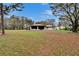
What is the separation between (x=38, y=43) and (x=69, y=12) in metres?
0.56

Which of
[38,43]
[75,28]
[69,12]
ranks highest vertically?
[69,12]

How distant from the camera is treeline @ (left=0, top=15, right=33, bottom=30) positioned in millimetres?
3826

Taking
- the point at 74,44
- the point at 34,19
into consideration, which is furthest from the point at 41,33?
the point at 74,44

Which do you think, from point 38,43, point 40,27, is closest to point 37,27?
point 40,27

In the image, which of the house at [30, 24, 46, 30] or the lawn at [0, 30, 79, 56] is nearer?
the lawn at [0, 30, 79, 56]

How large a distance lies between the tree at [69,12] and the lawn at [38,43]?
140 mm

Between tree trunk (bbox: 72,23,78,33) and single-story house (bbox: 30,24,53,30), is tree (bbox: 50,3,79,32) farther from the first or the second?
single-story house (bbox: 30,24,53,30)

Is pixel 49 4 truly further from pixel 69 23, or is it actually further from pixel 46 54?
pixel 46 54

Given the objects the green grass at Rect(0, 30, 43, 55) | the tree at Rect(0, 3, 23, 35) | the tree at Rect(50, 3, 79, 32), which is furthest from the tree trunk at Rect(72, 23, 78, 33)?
the tree at Rect(0, 3, 23, 35)

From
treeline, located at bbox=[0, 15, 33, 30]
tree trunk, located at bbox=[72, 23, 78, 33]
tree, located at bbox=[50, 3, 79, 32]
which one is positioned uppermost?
tree, located at bbox=[50, 3, 79, 32]

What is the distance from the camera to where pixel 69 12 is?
390cm

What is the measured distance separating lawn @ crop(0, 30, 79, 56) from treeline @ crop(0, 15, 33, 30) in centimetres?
6

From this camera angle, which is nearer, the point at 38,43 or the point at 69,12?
the point at 38,43

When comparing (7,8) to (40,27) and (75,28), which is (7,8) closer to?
(40,27)
